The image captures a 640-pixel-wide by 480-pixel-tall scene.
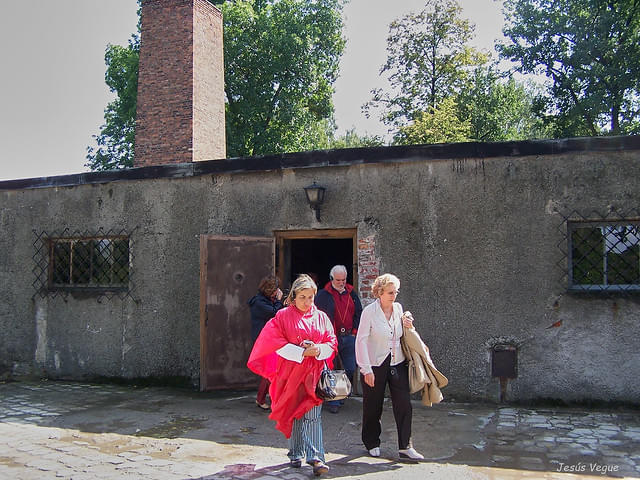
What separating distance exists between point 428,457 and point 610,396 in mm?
2681

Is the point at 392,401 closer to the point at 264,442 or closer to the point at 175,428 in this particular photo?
the point at 264,442

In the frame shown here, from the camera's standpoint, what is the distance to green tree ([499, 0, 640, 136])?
21.5 meters

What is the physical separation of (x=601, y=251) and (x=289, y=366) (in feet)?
Answer: 13.2

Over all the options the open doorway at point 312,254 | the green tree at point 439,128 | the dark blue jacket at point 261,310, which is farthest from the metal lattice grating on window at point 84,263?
the green tree at point 439,128

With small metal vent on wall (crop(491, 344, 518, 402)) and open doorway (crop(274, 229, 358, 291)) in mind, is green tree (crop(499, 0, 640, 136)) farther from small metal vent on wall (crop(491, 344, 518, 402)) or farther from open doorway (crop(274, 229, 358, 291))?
small metal vent on wall (crop(491, 344, 518, 402))

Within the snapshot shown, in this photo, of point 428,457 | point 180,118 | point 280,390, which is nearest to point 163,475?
point 280,390

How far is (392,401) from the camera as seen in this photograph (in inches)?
202

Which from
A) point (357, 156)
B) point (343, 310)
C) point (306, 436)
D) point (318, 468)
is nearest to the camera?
point (318, 468)

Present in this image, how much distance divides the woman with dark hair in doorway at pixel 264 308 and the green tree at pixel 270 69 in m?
17.5

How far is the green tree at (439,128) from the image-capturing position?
22725 mm

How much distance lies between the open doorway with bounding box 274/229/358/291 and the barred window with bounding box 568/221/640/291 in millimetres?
2733

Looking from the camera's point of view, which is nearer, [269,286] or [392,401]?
[392,401]

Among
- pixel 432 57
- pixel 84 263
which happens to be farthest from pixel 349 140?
pixel 84 263

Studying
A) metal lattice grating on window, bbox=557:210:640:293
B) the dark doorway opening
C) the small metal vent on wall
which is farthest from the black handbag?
the dark doorway opening
